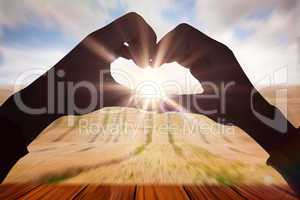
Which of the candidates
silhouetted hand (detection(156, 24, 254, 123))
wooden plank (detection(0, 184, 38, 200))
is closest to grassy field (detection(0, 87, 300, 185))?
wooden plank (detection(0, 184, 38, 200))

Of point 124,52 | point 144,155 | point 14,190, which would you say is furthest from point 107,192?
point 144,155

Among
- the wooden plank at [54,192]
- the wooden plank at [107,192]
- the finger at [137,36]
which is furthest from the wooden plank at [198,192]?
the finger at [137,36]

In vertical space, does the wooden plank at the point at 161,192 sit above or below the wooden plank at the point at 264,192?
above

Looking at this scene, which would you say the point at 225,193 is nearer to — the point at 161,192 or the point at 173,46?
the point at 161,192

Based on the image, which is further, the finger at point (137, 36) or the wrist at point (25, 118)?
the finger at point (137, 36)

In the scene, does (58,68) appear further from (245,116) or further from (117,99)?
(245,116)

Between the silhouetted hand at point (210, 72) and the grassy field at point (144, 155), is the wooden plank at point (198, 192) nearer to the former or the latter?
the grassy field at point (144, 155)

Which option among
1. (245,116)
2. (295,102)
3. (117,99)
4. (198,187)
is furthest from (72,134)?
(295,102)
